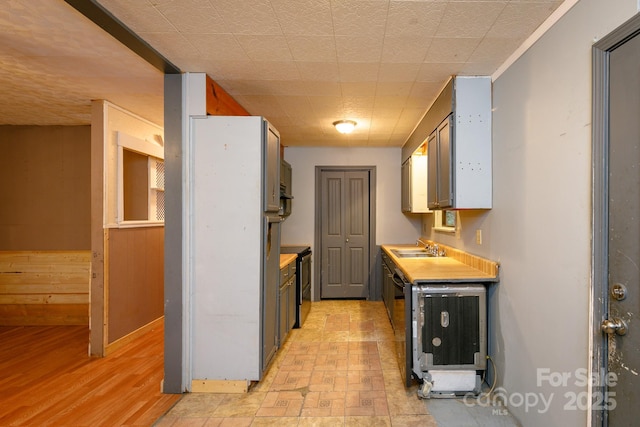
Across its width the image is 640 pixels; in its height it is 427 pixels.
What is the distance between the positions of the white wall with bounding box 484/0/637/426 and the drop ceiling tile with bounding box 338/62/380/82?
94cm

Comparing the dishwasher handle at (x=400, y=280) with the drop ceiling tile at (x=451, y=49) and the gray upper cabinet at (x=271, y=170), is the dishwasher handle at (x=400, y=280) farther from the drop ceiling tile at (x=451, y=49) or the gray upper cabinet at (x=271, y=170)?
the drop ceiling tile at (x=451, y=49)

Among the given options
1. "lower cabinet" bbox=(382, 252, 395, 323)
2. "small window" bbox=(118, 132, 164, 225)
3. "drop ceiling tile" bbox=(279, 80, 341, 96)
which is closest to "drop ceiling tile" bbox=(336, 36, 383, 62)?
"drop ceiling tile" bbox=(279, 80, 341, 96)

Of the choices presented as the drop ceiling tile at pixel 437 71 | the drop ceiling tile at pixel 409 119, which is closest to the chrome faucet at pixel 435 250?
A: the drop ceiling tile at pixel 409 119

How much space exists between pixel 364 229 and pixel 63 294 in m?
4.20

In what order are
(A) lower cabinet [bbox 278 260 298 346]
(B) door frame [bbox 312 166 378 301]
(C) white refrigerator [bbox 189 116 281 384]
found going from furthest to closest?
(B) door frame [bbox 312 166 378 301]
(A) lower cabinet [bbox 278 260 298 346]
(C) white refrigerator [bbox 189 116 281 384]

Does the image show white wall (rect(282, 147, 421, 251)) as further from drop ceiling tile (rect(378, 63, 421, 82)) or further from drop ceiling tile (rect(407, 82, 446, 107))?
drop ceiling tile (rect(378, 63, 421, 82))

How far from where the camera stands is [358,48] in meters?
2.18

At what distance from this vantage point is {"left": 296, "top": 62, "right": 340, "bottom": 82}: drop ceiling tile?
95.7 inches

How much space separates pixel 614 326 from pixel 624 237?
37 cm

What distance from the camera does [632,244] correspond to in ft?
4.27

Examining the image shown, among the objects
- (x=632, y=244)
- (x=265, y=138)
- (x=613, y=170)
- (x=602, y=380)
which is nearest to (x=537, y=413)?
(x=602, y=380)

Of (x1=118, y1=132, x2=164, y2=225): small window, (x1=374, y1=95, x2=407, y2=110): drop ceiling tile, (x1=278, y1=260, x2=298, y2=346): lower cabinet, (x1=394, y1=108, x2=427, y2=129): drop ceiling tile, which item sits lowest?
(x1=278, y1=260, x2=298, y2=346): lower cabinet

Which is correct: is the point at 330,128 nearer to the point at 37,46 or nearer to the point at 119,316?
the point at 37,46

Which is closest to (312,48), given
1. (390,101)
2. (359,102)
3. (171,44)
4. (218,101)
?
(171,44)
